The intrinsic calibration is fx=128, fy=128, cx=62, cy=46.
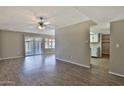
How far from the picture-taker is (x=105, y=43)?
11141mm

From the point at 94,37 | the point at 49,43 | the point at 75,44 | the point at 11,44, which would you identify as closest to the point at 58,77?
the point at 75,44

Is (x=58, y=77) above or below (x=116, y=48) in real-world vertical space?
below

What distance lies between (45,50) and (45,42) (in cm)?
81

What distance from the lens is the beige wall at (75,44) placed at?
6.06 meters

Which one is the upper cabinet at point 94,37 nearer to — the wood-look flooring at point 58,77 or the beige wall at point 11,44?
the wood-look flooring at point 58,77

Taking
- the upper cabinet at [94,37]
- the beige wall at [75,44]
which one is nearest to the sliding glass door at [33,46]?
the beige wall at [75,44]

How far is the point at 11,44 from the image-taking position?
31.4 ft

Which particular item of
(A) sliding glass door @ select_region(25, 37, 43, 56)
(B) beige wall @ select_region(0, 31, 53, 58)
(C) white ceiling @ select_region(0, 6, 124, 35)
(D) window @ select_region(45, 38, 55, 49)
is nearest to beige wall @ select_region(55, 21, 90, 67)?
(C) white ceiling @ select_region(0, 6, 124, 35)

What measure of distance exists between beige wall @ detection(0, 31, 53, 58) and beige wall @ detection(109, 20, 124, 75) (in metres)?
7.35

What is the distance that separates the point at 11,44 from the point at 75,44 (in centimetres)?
527

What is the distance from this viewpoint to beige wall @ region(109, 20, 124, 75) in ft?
14.4

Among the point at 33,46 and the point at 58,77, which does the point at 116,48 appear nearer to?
the point at 58,77
